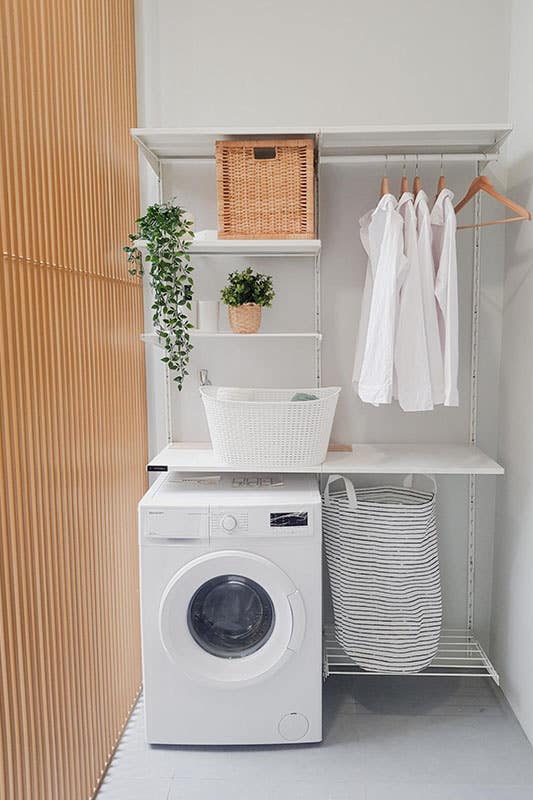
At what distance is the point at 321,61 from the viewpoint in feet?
8.65

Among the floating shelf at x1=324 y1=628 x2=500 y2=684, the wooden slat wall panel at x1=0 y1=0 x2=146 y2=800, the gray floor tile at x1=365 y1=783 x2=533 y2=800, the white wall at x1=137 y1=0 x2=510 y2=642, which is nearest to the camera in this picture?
the wooden slat wall panel at x1=0 y1=0 x2=146 y2=800

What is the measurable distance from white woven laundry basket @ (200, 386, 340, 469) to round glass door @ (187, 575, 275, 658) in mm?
427

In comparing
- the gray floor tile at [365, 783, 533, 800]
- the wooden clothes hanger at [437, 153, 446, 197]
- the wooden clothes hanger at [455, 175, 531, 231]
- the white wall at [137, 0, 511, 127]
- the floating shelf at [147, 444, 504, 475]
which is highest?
the white wall at [137, 0, 511, 127]

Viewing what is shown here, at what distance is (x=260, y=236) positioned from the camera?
2367 millimetres

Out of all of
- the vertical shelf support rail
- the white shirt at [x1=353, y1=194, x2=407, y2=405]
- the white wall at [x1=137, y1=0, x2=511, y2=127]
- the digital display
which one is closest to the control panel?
the digital display

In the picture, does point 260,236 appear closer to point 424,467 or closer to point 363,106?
point 363,106

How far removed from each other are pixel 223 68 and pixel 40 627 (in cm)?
213

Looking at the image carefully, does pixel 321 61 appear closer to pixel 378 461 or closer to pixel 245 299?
pixel 245 299

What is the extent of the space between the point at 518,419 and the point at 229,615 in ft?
4.15

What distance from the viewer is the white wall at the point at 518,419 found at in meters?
2.38

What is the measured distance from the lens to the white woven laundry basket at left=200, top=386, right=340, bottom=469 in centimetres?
231

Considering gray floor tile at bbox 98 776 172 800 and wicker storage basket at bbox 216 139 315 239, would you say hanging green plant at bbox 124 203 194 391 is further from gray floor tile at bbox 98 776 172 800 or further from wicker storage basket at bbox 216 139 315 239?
gray floor tile at bbox 98 776 172 800

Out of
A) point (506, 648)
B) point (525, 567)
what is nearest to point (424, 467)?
point (525, 567)

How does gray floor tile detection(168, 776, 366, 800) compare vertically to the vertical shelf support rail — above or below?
below
